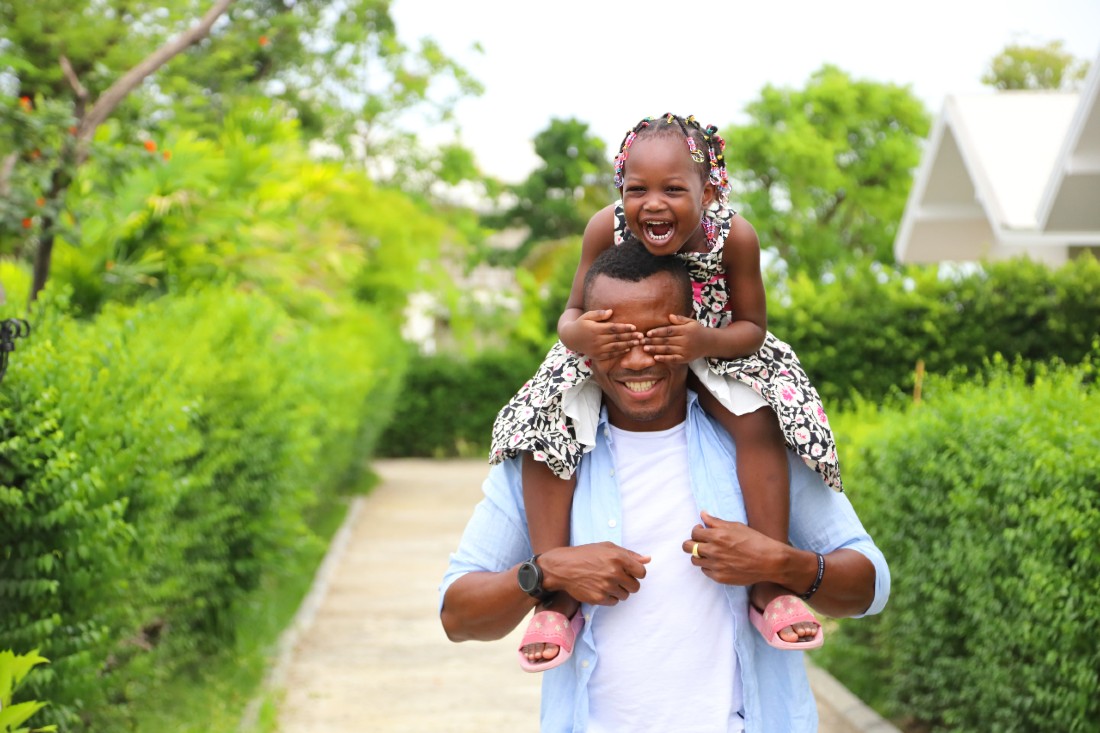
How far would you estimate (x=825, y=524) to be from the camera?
9.55 ft

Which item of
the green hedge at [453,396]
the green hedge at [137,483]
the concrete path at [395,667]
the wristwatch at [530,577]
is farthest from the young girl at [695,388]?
the green hedge at [453,396]

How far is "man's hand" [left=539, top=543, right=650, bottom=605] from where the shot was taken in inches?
103

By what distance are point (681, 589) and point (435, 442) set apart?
1045 inches

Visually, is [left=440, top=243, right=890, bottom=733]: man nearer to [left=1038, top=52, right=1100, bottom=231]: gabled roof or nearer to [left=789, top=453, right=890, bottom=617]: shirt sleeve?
[left=789, top=453, right=890, bottom=617]: shirt sleeve

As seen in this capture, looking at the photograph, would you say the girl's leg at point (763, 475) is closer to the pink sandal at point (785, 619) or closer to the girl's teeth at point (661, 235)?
the pink sandal at point (785, 619)

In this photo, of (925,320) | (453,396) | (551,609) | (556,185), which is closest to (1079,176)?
(925,320)

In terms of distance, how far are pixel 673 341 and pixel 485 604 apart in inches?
27.3

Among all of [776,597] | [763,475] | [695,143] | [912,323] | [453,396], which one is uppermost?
[695,143]

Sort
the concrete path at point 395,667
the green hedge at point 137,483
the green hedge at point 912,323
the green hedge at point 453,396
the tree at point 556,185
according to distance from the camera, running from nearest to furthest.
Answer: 1. the green hedge at point 137,483
2. the concrete path at point 395,667
3. the green hedge at point 912,323
4. the green hedge at point 453,396
5. the tree at point 556,185

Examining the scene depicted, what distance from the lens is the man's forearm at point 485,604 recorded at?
2.70 metres

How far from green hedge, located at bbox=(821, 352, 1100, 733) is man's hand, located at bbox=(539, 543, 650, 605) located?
2.42m

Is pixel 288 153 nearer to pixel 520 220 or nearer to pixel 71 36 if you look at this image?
pixel 71 36

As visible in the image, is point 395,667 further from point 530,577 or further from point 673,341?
point 673,341

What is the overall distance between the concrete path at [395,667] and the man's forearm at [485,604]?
458 cm
